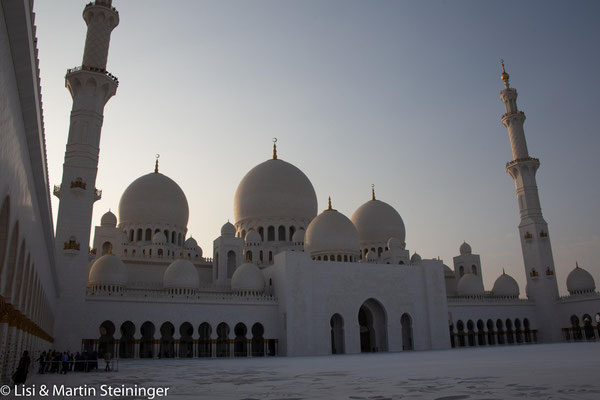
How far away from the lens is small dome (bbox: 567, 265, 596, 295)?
1298 inches

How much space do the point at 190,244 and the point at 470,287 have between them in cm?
1994

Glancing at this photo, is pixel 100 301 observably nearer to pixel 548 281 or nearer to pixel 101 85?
pixel 101 85

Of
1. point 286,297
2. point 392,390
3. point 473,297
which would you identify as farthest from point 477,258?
point 392,390

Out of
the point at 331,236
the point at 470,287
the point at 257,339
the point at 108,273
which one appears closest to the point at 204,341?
the point at 257,339

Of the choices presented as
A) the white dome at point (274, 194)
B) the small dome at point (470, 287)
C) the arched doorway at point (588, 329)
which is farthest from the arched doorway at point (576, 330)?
the white dome at point (274, 194)

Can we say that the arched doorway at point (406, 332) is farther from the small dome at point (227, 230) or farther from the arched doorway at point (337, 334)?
the small dome at point (227, 230)

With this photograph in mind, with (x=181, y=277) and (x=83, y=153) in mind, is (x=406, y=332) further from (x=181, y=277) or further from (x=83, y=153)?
(x=83, y=153)

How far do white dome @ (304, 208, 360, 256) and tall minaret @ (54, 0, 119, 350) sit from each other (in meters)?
12.9

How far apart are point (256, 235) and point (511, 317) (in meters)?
18.3

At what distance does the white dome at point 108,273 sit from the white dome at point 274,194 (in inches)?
442

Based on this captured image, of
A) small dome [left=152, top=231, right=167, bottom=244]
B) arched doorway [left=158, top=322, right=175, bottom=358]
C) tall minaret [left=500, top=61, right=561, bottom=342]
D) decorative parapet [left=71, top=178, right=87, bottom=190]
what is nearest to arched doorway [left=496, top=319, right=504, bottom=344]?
tall minaret [left=500, top=61, right=561, bottom=342]

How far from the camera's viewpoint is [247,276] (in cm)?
2723

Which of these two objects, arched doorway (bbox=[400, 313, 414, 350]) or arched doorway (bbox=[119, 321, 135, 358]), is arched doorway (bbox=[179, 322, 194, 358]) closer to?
arched doorway (bbox=[119, 321, 135, 358])

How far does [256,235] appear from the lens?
33281 mm
